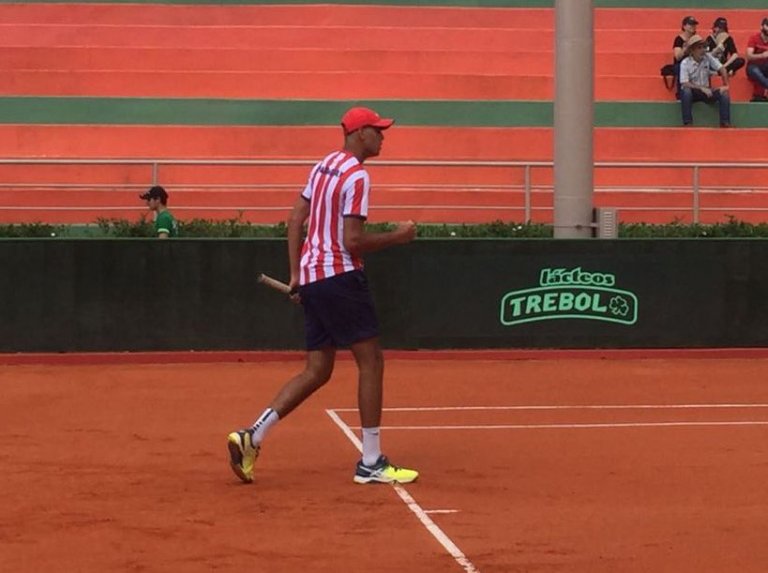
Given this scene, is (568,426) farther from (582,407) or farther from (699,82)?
(699,82)

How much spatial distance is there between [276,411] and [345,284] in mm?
916

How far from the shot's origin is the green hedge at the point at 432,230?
19.3 meters

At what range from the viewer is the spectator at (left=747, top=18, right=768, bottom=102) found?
93.4 feet

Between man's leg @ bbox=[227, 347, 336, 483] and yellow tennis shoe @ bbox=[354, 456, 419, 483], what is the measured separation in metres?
0.60

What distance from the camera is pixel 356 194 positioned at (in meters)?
10.2

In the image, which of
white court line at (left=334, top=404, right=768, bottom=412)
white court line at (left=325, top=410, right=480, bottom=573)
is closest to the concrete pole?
white court line at (left=334, top=404, right=768, bottom=412)

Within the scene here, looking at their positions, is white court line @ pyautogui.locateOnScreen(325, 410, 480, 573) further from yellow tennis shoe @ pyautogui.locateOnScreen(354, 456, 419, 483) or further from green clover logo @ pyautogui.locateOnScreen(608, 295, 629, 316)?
green clover logo @ pyautogui.locateOnScreen(608, 295, 629, 316)

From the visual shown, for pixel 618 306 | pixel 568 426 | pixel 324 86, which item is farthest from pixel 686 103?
pixel 568 426

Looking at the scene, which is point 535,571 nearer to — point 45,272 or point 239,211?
point 45,272

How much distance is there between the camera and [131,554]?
821 centimetres

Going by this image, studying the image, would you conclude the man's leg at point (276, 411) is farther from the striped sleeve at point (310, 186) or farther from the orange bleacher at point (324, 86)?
the orange bleacher at point (324, 86)

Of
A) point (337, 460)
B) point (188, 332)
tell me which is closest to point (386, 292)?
point (188, 332)

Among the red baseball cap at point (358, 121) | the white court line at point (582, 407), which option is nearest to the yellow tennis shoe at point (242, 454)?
the red baseball cap at point (358, 121)

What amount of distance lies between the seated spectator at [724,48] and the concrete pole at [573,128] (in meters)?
9.36
